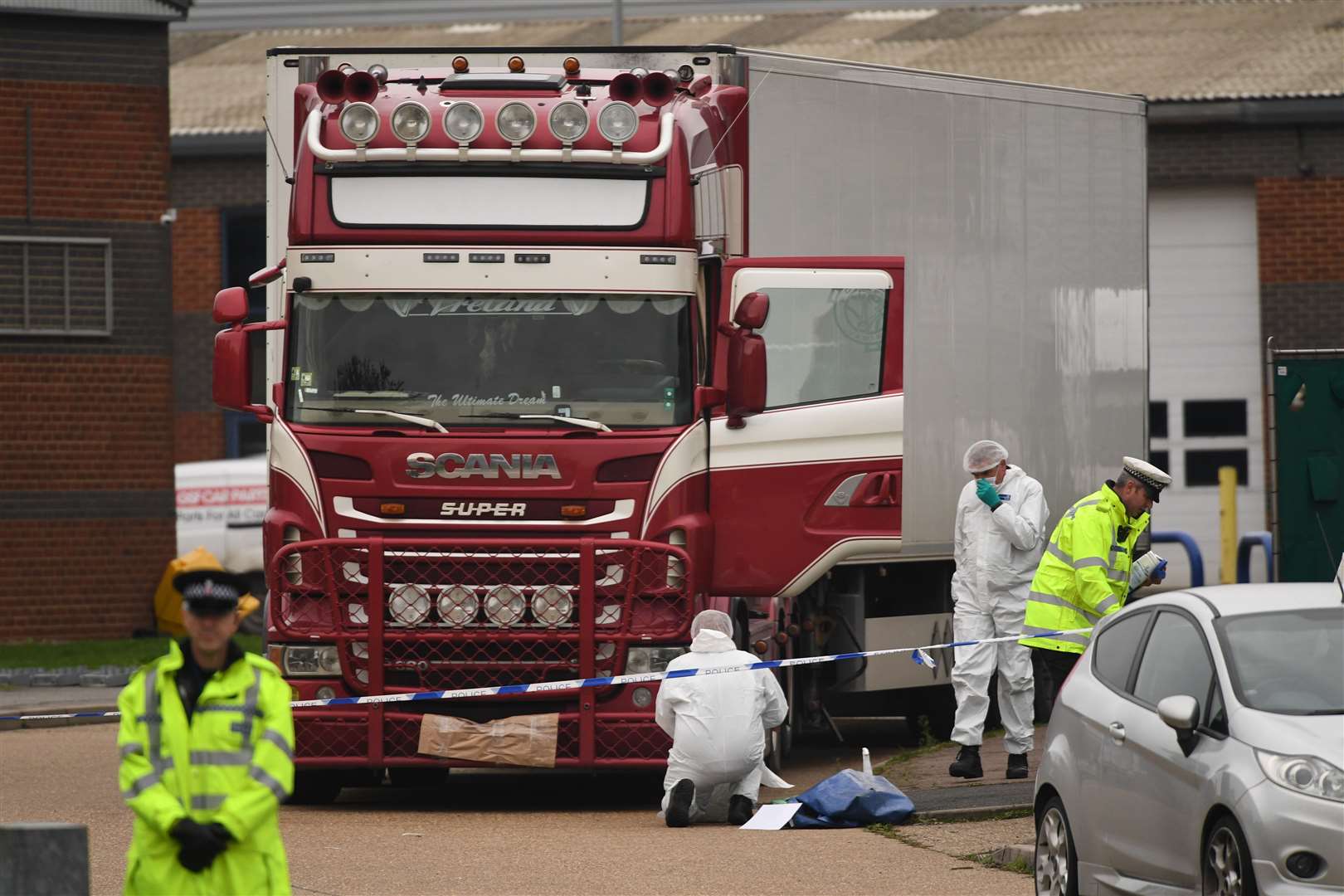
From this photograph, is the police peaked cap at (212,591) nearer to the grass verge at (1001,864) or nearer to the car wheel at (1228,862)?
the car wheel at (1228,862)

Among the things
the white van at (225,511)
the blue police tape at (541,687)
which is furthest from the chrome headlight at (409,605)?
the white van at (225,511)

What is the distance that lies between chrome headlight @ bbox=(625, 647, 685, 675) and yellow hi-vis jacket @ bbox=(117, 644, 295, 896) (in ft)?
21.0

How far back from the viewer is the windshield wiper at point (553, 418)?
42.7 feet

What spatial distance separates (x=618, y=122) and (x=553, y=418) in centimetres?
166

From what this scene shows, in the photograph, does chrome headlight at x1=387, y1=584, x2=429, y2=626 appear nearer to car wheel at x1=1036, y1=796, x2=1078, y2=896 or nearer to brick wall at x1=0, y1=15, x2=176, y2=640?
car wheel at x1=1036, y1=796, x2=1078, y2=896

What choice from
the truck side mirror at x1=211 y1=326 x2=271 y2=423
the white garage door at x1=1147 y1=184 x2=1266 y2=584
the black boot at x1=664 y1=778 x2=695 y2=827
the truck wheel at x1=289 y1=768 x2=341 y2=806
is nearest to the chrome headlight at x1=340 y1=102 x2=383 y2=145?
the truck side mirror at x1=211 y1=326 x2=271 y2=423

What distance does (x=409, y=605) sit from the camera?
13.0 m

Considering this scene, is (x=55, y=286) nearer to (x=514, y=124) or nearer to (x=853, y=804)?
(x=514, y=124)

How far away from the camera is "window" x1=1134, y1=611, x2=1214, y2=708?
8.74 m

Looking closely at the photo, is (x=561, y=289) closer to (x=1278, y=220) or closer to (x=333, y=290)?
(x=333, y=290)

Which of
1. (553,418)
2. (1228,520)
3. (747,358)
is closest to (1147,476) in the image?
(747,358)

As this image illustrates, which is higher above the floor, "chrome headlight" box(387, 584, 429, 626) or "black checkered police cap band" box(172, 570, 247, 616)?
"black checkered police cap band" box(172, 570, 247, 616)

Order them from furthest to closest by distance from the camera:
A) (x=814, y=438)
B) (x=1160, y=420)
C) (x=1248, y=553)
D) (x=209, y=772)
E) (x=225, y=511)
→ (x=225, y=511) → (x=1160, y=420) → (x=1248, y=553) → (x=814, y=438) → (x=209, y=772)

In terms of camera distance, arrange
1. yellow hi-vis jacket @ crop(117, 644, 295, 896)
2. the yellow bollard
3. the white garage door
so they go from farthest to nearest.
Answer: the white garage door → the yellow bollard → yellow hi-vis jacket @ crop(117, 644, 295, 896)
